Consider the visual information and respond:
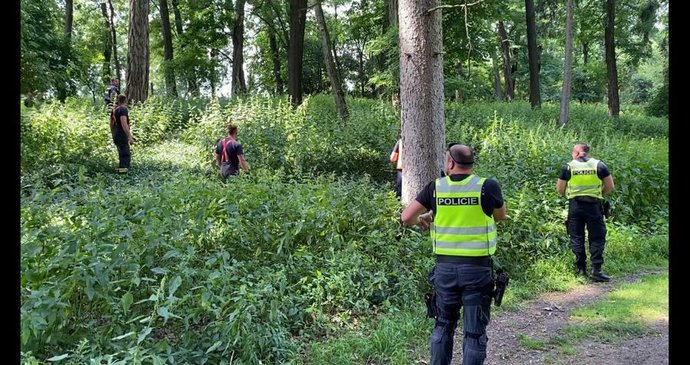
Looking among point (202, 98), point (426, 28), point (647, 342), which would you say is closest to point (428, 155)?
point (426, 28)

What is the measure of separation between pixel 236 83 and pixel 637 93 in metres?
54.9

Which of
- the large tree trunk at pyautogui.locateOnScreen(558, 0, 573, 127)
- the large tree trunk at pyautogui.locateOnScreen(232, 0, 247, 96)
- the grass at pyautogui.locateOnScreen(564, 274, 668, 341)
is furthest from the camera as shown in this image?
the large tree trunk at pyautogui.locateOnScreen(232, 0, 247, 96)

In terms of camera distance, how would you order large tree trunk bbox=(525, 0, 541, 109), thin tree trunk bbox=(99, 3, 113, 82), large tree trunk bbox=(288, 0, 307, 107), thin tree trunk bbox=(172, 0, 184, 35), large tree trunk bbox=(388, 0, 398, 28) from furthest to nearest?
1. thin tree trunk bbox=(99, 3, 113, 82)
2. thin tree trunk bbox=(172, 0, 184, 35)
3. large tree trunk bbox=(525, 0, 541, 109)
4. large tree trunk bbox=(288, 0, 307, 107)
5. large tree trunk bbox=(388, 0, 398, 28)

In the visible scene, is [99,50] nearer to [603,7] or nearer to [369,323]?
[603,7]

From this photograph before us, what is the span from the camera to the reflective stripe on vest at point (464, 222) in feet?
14.5

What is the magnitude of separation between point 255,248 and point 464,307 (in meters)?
2.84

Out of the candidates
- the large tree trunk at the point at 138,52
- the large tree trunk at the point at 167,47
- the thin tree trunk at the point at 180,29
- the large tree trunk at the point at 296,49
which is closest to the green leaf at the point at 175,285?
the large tree trunk at the point at 138,52

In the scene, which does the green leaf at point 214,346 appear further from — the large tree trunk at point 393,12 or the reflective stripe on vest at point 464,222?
the large tree trunk at point 393,12

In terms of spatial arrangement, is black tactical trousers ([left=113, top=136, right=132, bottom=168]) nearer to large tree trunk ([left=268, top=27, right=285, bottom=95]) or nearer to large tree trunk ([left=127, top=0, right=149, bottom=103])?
large tree trunk ([left=127, top=0, right=149, bottom=103])

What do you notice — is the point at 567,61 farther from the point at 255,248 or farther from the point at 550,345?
the point at 255,248

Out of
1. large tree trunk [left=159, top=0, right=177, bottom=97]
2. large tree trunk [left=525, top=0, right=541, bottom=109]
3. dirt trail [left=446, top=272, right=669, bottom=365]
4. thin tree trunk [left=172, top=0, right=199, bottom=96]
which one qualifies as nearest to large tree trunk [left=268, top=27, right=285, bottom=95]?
thin tree trunk [left=172, top=0, right=199, bottom=96]

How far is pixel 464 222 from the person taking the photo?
4469mm

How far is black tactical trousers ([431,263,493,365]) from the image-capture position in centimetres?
437

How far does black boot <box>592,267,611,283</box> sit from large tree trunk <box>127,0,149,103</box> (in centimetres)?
1416
